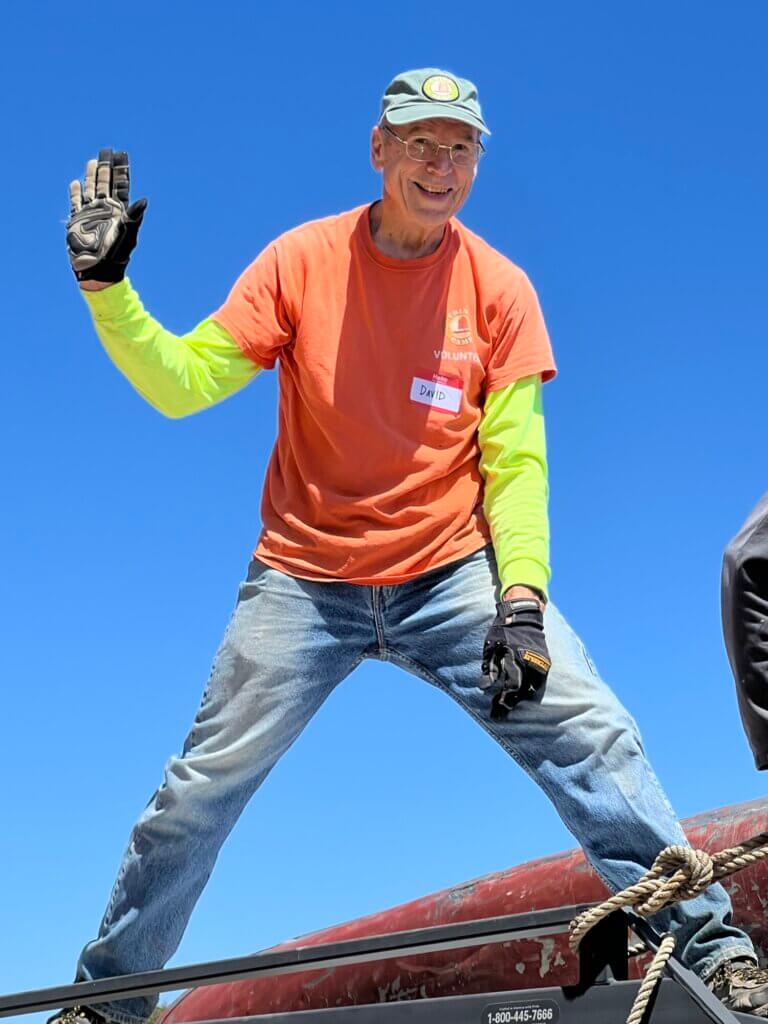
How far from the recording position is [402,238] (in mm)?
4094

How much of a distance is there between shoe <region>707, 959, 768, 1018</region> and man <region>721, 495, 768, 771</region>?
799 millimetres

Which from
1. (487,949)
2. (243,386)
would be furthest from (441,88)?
(487,949)

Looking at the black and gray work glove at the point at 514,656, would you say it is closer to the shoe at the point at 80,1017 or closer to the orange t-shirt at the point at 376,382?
the orange t-shirt at the point at 376,382

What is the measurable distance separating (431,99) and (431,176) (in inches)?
9.3

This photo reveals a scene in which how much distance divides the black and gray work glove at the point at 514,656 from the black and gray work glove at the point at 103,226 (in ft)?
4.70

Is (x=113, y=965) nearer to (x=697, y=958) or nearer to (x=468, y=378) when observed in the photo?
(x=697, y=958)

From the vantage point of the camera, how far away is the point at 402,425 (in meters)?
3.94

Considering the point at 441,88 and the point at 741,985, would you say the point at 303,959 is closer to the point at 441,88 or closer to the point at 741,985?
the point at 741,985

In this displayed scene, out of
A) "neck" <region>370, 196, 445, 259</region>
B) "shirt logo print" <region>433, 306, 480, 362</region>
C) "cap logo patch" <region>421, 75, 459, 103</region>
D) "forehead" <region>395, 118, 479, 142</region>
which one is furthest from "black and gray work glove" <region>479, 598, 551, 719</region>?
"cap logo patch" <region>421, 75, 459, 103</region>

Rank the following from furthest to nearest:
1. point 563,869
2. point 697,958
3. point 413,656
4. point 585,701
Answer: point 563,869, point 413,656, point 585,701, point 697,958

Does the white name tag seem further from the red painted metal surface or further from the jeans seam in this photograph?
the red painted metal surface

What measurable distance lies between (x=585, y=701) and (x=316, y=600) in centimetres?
83

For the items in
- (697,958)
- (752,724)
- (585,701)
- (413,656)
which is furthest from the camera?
(413,656)

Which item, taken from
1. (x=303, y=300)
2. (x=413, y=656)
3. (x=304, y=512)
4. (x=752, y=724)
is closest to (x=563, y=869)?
(x=413, y=656)
